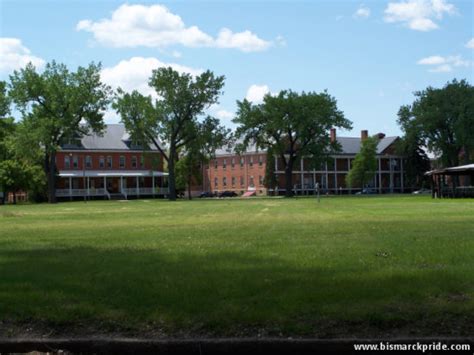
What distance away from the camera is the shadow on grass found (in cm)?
648

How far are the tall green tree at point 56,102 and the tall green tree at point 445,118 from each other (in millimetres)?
44674

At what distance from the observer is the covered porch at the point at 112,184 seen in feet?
289

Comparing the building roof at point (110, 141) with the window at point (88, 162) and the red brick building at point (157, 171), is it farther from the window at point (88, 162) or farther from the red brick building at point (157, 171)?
the window at point (88, 162)

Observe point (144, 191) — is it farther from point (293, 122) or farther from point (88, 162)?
point (293, 122)

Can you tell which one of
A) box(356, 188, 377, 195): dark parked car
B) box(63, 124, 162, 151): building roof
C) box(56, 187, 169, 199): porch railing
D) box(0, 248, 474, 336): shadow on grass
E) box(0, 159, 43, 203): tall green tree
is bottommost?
A: box(356, 188, 377, 195): dark parked car

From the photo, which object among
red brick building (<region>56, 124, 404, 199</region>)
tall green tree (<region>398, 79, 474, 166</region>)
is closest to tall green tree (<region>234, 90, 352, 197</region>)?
red brick building (<region>56, 124, 404, 199</region>)

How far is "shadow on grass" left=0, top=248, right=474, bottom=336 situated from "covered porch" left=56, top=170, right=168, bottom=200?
7709cm

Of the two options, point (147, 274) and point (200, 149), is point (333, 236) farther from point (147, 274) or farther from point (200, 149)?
point (200, 149)

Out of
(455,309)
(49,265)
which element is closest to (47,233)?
(49,265)

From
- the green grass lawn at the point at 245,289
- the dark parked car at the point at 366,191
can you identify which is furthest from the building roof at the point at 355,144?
the green grass lawn at the point at 245,289

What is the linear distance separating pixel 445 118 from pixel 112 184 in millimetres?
49805

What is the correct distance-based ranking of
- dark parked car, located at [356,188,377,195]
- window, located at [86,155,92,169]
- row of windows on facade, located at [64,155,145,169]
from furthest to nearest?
dark parked car, located at [356,188,377,195] < window, located at [86,155,92,169] < row of windows on facade, located at [64,155,145,169]

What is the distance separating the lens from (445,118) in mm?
83938

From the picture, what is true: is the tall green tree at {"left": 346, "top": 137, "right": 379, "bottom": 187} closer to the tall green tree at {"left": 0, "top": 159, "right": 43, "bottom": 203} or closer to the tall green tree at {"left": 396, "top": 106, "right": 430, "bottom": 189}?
the tall green tree at {"left": 396, "top": 106, "right": 430, "bottom": 189}
